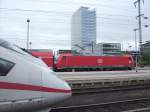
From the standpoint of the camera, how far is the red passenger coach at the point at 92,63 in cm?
3509

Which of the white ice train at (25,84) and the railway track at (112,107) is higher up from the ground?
the white ice train at (25,84)

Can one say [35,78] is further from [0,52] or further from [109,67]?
[109,67]

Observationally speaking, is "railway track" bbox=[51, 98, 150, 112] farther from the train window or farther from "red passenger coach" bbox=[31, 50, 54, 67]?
"red passenger coach" bbox=[31, 50, 54, 67]

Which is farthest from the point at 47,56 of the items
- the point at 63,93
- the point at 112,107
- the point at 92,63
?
the point at 63,93

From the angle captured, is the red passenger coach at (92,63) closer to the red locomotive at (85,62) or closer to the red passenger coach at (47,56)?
the red locomotive at (85,62)

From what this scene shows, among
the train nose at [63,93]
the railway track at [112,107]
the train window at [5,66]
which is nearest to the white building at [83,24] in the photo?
the railway track at [112,107]

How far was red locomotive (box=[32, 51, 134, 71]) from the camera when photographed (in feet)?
113

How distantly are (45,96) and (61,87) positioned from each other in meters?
0.51

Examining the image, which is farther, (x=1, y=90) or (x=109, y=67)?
(x=109, y=67)

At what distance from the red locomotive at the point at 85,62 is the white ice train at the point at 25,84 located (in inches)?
1023

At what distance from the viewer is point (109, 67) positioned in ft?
128

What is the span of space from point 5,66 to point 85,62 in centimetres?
3087

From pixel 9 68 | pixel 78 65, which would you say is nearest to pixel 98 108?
pixel 9 68

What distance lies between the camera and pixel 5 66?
20.0 ft
